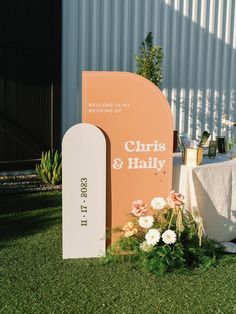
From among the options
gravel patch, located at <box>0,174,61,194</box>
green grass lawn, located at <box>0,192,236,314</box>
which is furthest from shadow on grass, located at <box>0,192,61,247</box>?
green grass lawn, located at <box>0,192,236,314</box>

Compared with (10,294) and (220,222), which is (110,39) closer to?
(220,222)

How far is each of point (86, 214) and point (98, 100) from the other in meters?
1.01

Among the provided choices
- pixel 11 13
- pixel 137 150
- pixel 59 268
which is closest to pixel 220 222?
pixel 137 150

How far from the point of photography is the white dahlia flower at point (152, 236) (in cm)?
431

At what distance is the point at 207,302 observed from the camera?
3820 millimetres

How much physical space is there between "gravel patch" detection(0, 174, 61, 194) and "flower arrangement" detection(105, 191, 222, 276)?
2.89 m

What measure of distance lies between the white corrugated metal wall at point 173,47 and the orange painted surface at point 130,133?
4.32 meters

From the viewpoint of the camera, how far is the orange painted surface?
4.47 meters

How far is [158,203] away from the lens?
4.49 meters

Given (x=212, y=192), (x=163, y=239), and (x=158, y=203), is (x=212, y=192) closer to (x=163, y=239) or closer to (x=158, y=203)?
(x=158, y=203)

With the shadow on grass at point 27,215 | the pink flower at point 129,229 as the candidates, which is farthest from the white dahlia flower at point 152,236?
the shadow on grass at point 27,215

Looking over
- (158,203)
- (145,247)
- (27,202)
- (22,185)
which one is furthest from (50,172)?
(145,247)

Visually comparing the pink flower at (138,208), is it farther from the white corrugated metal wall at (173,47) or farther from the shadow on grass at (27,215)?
the white corrugated metal wall at (173,47)

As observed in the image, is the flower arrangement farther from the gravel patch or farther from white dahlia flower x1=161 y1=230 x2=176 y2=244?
the gravel patch
